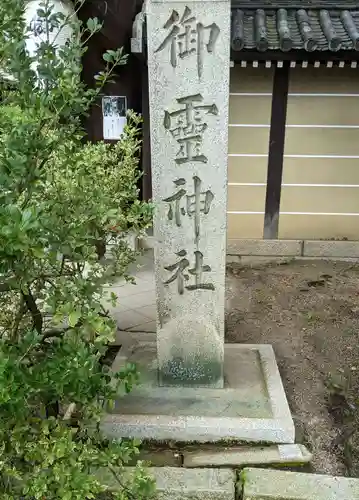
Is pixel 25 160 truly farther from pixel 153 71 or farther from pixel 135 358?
pixel 135 358

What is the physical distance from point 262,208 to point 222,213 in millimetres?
4299

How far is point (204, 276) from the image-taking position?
374 cm

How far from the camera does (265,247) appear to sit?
7.91 m

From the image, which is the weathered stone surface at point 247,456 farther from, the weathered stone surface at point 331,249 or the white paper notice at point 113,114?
the white paper notice at point 113,114

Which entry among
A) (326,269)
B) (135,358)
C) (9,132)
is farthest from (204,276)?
(326,269)

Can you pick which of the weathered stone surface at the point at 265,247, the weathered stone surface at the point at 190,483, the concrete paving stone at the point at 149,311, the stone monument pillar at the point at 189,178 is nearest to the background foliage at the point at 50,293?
the weathered stone surface at the point at 190,483

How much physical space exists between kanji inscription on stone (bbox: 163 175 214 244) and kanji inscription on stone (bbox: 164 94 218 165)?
0.15m

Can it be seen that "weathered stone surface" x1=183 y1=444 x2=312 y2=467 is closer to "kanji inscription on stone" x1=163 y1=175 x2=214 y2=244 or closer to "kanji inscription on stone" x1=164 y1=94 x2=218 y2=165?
"kanji inscription on stone" x1=163 y1=175 x2=214 y2=244

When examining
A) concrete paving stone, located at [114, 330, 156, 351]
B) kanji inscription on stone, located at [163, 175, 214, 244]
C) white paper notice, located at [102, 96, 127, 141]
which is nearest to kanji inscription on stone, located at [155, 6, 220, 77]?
kanji inscription on stone, located at [163, 175, 214, 244]

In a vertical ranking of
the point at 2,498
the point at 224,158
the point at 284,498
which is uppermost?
the point at 224,158

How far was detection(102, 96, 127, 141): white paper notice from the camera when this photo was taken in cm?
739

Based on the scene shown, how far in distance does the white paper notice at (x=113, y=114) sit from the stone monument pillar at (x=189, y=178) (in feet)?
13.4

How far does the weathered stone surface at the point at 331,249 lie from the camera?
25.6ft

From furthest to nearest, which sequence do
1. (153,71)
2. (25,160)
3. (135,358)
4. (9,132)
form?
(135,358), (153,71), (9,132), (25,160)
